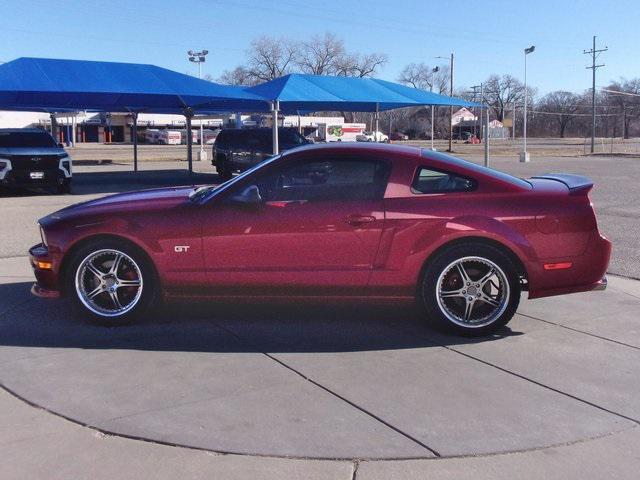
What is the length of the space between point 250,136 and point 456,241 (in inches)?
800

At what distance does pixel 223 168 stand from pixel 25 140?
8.75m

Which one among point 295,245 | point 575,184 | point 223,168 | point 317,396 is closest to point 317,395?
point 317,396

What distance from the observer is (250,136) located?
82.7ft

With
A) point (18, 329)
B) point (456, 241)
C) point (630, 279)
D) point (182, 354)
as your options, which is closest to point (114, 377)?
point (182, 354)

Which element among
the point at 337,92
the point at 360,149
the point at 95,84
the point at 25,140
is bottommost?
the point at 360,149

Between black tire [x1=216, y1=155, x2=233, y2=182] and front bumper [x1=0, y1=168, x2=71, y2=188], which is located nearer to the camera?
front bumper [x1=0, y1=168, x2=71, y2=188]

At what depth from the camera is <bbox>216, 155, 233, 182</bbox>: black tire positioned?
25672 millimetres

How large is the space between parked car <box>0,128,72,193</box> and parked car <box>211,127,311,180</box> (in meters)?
7.20

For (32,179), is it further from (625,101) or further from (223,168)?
(625,101)

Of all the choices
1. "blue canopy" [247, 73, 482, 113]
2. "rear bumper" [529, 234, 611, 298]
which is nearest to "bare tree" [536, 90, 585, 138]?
"blue canopy" [247, 73, 482, 113]

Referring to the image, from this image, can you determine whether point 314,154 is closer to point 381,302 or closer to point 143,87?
point 381,302

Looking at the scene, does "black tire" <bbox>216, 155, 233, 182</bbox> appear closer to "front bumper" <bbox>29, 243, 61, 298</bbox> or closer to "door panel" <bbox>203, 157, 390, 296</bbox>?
"front bumper" <bbox>29, 243, 61, 298</bbox>

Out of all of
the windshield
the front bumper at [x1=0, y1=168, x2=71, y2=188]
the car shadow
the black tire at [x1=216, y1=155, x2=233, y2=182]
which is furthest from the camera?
the black tire at [x1=216, y1=155, x2=233, y2=182]

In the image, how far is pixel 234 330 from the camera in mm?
5855
